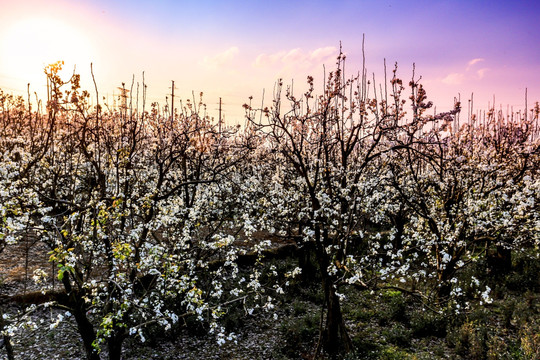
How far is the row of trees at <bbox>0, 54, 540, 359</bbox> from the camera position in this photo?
9.25 m

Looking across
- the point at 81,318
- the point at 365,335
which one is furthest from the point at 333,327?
the point at 81,318

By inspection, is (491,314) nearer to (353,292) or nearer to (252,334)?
(353,292)

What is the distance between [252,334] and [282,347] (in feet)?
6.27

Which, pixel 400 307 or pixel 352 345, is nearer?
pixel 352 345

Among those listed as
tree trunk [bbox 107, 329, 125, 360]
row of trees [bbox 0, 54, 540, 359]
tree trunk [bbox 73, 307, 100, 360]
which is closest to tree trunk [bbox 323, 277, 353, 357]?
row of trees [bbox 0, 54, 540, 359]

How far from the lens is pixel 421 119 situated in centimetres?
1238

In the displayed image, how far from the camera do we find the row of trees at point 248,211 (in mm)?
9250

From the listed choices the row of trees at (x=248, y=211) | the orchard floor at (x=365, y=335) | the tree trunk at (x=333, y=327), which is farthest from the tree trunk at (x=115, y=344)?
the tree trunk at (x=333, y=327)

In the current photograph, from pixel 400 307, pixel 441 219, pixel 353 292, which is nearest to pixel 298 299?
pixel 353 292

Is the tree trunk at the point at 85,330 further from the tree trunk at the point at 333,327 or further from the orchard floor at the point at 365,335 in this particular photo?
the tree trunk at the point at 333,327

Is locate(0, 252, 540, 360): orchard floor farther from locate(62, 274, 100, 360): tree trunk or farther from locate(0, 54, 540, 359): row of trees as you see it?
locate(62, 274, 100, 360): tree trunk

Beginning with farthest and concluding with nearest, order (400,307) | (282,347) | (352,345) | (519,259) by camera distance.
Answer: (519,259)
(400,307)
(282,347)
(352,345)

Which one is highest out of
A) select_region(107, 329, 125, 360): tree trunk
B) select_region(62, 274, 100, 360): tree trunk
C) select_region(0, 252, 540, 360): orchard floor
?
select_region(62, 274, 100, 360): tree trunk

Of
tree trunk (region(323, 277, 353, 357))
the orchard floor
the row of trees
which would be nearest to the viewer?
the row of trees
